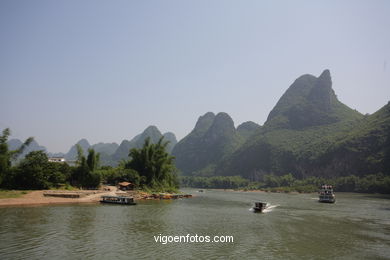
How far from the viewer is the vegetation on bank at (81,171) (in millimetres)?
42219

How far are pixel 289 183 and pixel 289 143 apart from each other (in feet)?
→ 162

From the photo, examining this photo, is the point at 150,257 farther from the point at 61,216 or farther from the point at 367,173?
the point at 367,173

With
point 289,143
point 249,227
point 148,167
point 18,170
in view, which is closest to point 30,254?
point 249,227

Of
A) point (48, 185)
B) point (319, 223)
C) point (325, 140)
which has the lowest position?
point (319, 223)

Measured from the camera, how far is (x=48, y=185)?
4488cm

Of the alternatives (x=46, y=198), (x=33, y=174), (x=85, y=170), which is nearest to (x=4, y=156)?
(x=33, y=174)

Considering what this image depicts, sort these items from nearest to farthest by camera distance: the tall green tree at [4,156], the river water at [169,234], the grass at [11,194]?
the river water at [169,234]
the grass at [11,194]
the tall green tree at [4,156]

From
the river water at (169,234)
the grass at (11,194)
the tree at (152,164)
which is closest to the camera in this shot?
the river water at (169,234)

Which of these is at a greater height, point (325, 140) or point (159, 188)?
point (325, 140)

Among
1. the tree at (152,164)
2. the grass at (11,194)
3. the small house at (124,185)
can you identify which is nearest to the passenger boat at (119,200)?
the grass at (11,194)

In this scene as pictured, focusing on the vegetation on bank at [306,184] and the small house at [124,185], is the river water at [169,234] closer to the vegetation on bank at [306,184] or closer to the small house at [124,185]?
the small house at [124,185]

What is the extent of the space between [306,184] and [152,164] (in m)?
88.8

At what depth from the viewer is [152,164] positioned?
6694 cm

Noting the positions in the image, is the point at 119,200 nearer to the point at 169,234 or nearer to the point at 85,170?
the point at 85,170
